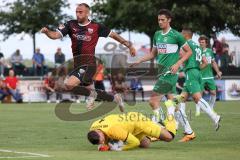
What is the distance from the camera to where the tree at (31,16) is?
2018 inches

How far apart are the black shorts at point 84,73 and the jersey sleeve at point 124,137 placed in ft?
17.7

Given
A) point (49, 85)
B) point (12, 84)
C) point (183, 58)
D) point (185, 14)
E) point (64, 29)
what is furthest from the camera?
point (185, 14)

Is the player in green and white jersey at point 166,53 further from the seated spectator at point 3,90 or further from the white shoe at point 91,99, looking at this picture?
the seated spectator at point 3,90

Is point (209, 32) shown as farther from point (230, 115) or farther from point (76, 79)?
point (76, 79)

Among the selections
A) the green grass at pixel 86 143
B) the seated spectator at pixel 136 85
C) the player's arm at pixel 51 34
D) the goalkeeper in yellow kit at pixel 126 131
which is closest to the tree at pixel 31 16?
the seated spectator at pixel 136 85

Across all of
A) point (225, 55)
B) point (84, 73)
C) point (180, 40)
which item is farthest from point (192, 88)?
point (225, 55)

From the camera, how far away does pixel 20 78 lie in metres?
40.0

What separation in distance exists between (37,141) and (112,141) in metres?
2.55

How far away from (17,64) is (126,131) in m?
29.0

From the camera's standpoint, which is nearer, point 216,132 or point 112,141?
point 112,141

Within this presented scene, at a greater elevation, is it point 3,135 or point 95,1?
point 95,1

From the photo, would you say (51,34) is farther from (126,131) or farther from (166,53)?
(126,131)

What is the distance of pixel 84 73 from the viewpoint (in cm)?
1833

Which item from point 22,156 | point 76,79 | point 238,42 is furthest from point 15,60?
point 22,156
